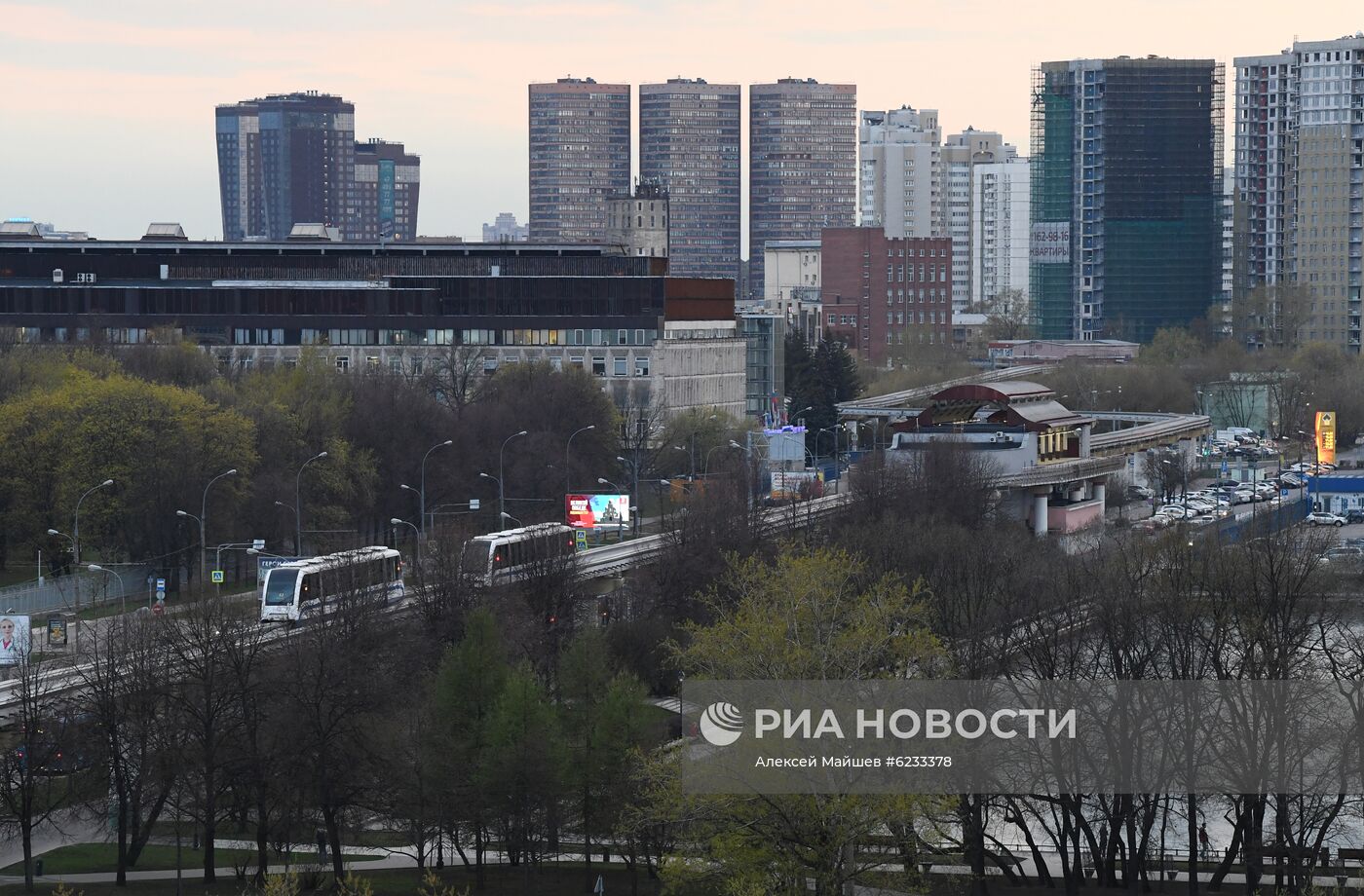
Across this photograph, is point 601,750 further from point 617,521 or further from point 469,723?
point 617,521

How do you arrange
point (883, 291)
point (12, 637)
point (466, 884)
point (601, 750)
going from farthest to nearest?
point (883, 291), point (12, 637), point (601, 750), point (466, 884)

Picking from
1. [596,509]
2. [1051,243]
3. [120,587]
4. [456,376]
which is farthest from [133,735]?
[1051,243]

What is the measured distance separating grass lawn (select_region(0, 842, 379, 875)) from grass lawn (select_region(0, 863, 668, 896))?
1235 millimetres

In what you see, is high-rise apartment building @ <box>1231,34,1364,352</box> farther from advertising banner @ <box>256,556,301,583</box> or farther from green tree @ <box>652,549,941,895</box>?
green tree @ <box>652,549,941,895</box>

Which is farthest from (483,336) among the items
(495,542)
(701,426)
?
(495,542)

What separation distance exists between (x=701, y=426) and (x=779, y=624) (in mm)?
63738

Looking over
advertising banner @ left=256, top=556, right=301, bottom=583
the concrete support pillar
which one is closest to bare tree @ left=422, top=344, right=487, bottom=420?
the concrete support pillar

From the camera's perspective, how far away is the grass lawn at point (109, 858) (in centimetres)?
3956

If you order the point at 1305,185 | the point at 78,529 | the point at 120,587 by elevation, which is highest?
the point at 1305,185

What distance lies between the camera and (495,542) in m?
58.7

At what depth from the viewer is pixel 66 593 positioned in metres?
58.5

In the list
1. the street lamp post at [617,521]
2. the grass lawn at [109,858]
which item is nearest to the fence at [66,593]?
the grass lawn at [109,858]

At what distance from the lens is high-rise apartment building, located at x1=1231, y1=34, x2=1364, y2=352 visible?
16688 cm

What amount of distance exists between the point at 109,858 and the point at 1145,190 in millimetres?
152743
